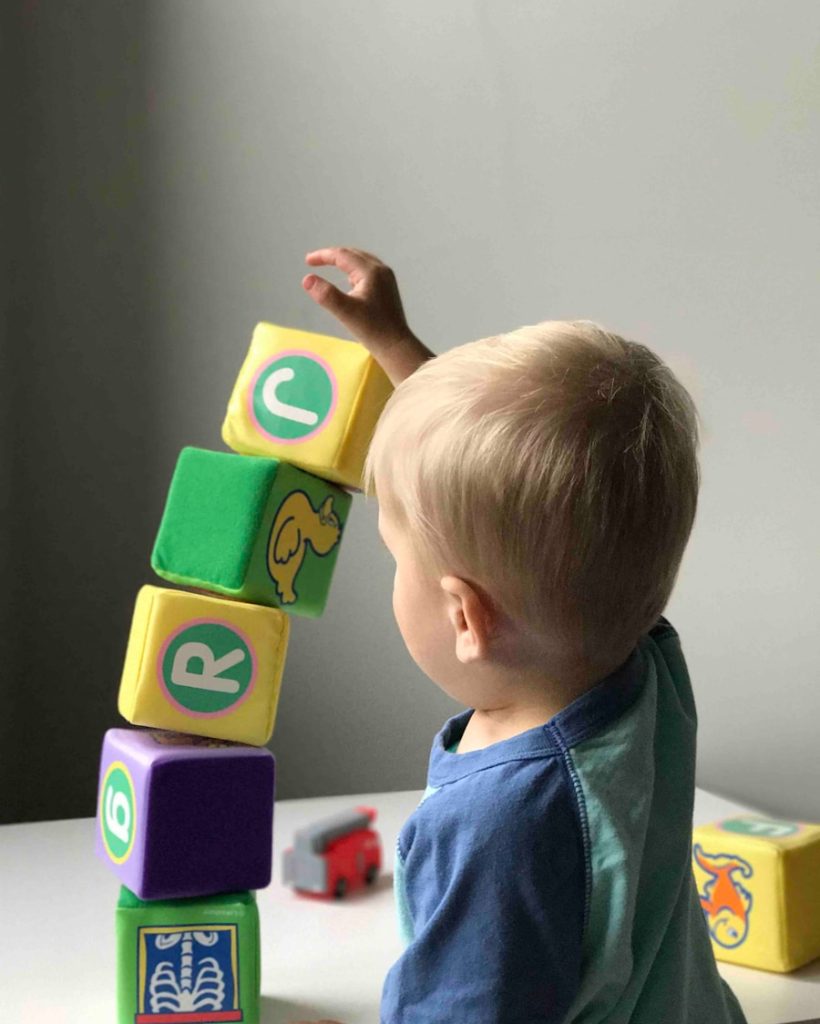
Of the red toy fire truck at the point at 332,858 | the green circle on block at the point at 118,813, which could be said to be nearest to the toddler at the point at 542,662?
the green circle on block at the point at 118,813

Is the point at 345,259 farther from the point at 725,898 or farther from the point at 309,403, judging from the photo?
the point at 725,898

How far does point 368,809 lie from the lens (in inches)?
58.1

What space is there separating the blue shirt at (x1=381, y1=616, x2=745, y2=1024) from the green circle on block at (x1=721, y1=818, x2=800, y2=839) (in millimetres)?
456

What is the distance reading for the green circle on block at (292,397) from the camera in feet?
3.31

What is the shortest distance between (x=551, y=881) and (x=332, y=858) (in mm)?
659

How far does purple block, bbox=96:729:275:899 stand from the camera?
96 centimetres

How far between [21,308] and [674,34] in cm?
108

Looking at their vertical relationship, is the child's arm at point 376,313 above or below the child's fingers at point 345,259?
below

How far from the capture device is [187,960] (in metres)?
0.97

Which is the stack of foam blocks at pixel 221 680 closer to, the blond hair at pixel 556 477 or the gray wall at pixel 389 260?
the blond hair at pixel 556 477

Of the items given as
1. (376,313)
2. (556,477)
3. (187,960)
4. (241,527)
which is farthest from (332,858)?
(556,477)

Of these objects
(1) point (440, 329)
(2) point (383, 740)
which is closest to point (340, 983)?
(2) point (383, 740)

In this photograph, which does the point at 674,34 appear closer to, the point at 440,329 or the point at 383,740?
the point at 440,329

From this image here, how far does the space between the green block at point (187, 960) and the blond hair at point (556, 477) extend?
1.35 ft
